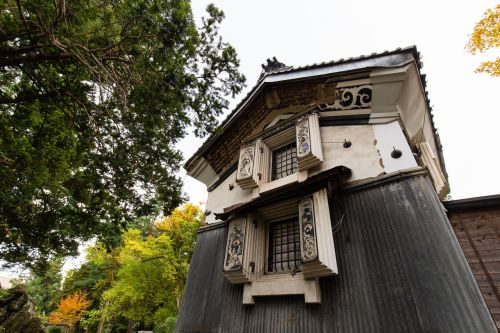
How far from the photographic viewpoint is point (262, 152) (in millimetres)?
8375

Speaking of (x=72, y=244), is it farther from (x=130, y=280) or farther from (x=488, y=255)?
(x=488, y=255)

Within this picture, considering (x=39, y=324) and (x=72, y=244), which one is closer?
(x=72, y=244)

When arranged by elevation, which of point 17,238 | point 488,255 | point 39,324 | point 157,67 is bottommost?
point 39,324

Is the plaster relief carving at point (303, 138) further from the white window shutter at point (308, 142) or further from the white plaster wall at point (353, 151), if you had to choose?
the white plaster wall at point (353, 151)

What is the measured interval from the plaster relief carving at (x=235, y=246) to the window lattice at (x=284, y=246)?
873 mm

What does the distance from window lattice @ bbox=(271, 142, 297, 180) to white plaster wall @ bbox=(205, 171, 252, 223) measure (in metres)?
1.19

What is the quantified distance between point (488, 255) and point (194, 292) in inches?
303

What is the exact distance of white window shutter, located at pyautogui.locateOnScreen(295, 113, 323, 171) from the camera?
6.45 metres

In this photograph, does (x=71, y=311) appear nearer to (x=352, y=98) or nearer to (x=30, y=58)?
(x=30, y=58)

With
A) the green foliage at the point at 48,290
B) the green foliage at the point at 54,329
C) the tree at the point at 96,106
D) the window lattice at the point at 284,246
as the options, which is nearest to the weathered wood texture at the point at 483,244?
the window lattice at the point at 284,246

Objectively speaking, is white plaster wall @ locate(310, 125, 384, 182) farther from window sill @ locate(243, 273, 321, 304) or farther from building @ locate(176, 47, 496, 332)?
window sill @ locate(243, 273, 321, 304)

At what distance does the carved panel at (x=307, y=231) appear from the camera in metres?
4.93

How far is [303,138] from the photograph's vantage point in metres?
7.04

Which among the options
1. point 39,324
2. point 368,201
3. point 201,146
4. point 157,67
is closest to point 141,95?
point 157,67
